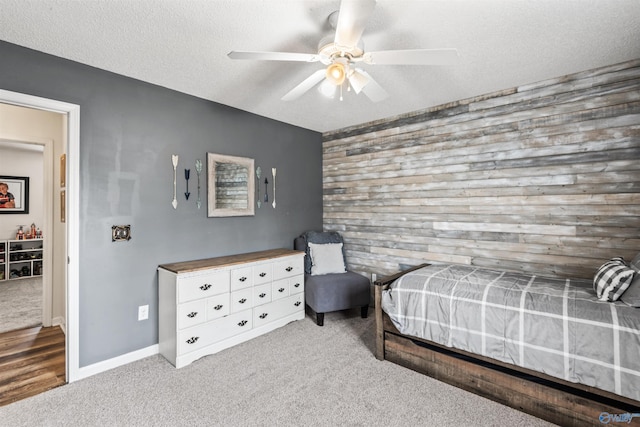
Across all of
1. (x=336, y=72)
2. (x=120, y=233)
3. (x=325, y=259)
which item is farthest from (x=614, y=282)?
(x=120, y=233)

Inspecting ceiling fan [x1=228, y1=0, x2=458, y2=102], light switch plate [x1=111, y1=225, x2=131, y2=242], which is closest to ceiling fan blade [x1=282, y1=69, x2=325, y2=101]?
ceiling fan [x1=228, y1=0, x2=458, y2=102]

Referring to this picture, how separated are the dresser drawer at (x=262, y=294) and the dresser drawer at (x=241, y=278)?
0.11 metres

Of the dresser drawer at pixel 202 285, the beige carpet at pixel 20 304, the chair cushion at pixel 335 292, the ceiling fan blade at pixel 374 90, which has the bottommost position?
the beige carpet at pixel 20 304

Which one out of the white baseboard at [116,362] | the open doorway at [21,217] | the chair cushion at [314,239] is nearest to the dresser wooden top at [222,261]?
the chair cushion at [314,239]

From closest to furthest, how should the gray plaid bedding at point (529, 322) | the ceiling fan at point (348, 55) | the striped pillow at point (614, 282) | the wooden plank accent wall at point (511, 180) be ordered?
the ceiling fan at point (348, 55) → the gray plaid bedding at point (529, 322) → the striped pillow at point (614, 282) → the wooden plank accent wall at point (511, 180)

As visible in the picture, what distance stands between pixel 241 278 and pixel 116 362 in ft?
3.91

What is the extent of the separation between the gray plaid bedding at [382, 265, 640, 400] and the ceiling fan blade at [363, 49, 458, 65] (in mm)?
1587

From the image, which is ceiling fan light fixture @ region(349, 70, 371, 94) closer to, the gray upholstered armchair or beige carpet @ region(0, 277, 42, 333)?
the gray upholstered armchair

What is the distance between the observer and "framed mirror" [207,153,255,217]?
10.7ft

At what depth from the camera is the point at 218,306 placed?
2826mm

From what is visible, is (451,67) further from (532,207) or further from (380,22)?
(532,207)

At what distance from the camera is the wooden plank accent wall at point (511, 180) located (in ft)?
8.18

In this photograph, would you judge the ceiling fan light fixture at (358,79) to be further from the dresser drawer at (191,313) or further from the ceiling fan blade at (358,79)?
A: the dresser drawer at (191,313)

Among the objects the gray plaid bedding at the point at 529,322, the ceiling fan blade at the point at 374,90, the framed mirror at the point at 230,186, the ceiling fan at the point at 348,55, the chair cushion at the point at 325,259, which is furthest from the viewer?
the chair cushion at the point at 325,259
